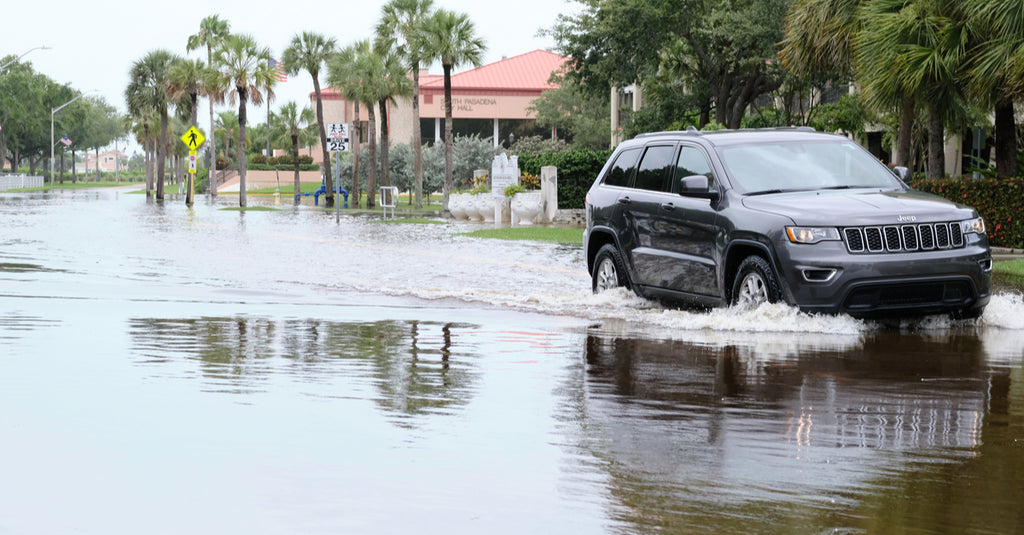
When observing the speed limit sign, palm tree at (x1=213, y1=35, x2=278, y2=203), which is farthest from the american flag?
the speed limit sign

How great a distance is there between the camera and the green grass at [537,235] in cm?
2717

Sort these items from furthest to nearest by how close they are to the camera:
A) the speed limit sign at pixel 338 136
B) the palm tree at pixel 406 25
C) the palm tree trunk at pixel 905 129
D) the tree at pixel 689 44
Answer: the palm tree at pixel 406 25 → the speed limit sign at pixel 338 136 → the tree at pixel 689 44 → the palm tree trunk at pixel 905 129

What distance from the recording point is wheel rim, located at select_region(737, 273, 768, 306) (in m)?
10.2

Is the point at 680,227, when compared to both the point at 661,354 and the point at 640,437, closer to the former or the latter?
the point at 661,354

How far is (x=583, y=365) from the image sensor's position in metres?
8.55

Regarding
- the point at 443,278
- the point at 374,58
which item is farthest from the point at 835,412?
the point at 374,58

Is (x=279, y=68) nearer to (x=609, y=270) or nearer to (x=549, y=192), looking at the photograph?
(x=549, y=192)

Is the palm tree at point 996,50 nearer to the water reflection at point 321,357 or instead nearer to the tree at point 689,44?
the water reflection at point 321,357

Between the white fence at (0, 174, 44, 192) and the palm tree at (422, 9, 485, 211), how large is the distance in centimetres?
5607

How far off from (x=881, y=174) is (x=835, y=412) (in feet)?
16.1

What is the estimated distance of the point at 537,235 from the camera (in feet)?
95.1

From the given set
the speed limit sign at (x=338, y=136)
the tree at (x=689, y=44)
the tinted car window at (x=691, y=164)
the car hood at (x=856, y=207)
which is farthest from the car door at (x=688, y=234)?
the speed limit sign at (x=338, y=136)

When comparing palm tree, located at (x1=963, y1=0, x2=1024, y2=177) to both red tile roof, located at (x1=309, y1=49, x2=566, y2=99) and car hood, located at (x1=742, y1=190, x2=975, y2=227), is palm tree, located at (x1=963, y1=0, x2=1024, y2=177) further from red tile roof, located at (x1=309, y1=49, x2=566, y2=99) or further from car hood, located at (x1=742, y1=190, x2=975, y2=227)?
red tile roof, located at (x1=309, y1=49, x2=566, y2=99)

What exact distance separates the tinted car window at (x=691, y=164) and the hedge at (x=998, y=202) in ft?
35.1
